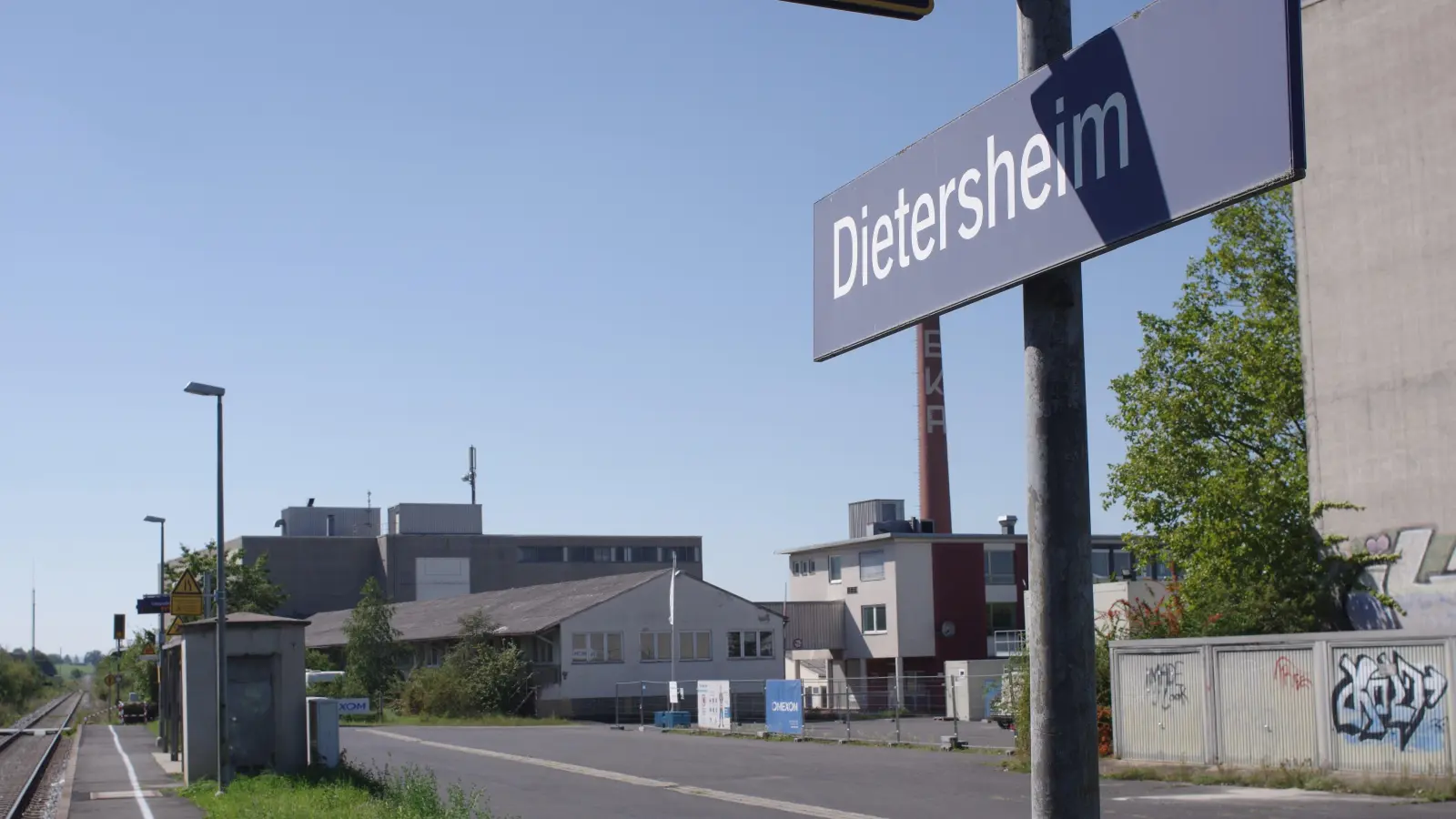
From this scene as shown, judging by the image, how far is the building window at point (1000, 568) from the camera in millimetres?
60506

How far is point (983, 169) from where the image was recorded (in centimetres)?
400

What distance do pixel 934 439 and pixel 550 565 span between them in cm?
4935

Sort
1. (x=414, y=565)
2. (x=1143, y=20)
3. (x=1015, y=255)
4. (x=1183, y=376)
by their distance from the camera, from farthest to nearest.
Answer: (x=414, y=565) < (x=1183, y=376) < (x=1015, y=255) < (x=1143, y=20)

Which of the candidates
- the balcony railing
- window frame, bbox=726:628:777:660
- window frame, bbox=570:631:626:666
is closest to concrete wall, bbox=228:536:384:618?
window frame, bbox=570:631:626:666

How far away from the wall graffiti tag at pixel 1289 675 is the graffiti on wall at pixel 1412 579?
11.7ft

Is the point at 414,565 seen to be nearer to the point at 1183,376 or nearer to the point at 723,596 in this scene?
the point at 723,596

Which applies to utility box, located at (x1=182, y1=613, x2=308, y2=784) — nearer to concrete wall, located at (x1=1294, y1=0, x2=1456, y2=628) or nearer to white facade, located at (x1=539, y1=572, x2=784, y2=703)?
concrete wall, located at (x1=1294, y1=0, x2=1456, y2=628)

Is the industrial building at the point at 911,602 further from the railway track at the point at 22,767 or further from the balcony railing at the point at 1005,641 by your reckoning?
the railway track at the point at 22,767

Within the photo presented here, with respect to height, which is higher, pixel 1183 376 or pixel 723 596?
pixel 1183 376

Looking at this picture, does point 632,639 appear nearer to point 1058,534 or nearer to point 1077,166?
point 1058,534

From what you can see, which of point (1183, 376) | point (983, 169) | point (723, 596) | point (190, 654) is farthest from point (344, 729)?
point (983, 169)

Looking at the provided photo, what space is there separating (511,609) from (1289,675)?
1947 inches

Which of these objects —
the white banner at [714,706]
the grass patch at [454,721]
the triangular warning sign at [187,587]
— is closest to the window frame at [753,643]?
the grass patch at [454,721]

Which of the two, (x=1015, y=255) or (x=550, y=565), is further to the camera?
(x=550, y=565)
